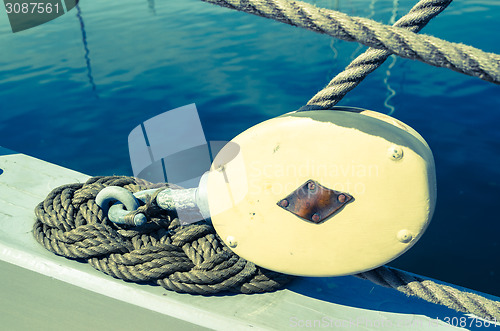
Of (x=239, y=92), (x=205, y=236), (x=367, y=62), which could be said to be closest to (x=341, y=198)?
(x=367, y=62)

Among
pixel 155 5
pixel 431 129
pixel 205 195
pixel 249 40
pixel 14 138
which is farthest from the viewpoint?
pixel 155 5

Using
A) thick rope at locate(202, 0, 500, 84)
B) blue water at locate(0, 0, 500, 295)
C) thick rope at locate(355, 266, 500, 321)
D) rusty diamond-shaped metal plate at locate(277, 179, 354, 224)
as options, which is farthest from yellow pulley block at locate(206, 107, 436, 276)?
blue water at locate(0, 0, 500, 295)

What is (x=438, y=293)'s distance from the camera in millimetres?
1222

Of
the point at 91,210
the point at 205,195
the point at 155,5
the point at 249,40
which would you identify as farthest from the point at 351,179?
the point at 155,5

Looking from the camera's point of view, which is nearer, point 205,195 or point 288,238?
point 288,238

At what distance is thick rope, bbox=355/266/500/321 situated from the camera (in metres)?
1.19

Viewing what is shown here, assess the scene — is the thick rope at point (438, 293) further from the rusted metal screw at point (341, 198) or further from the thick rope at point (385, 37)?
the thick rope at point (385, 37)

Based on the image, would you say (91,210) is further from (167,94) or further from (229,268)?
(167,94)

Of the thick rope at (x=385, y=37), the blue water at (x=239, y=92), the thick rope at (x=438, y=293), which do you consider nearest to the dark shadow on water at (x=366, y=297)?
the thick rope at (x=438, y=293)

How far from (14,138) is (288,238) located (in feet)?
13.2

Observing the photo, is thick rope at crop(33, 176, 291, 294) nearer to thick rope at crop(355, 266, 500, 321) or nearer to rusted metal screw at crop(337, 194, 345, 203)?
thick rope at crop(355, 266, 500, 321)

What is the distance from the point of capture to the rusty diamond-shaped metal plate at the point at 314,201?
113 cm

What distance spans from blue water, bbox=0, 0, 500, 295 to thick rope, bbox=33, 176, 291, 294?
5.21ft

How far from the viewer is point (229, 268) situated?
4.56 ft
